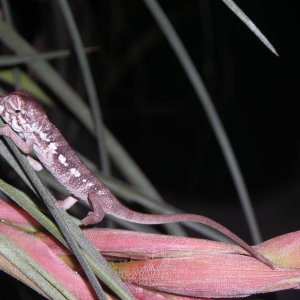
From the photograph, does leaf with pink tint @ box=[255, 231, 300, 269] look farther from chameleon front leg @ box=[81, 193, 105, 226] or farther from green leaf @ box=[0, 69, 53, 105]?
green leaf @ box=[0, 69, 53, 105]

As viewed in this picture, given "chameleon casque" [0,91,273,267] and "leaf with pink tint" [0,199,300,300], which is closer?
"leaf with pink tint" [0,199,300,300]

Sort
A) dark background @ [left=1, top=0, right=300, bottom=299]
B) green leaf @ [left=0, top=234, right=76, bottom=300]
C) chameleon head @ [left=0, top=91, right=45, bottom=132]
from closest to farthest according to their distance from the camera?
green leaf @ [left=0, top=234, right=76, bottom=300] < chameleon head @ [left=0, top=91, right=45, bottom=132] < dark background @ [left=1, top=0, right=300, bottom=299]

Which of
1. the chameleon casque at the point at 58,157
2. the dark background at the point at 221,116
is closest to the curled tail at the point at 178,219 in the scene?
the chameleon casque at the point at 58,157

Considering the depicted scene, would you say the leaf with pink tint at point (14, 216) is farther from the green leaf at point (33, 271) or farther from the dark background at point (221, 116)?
the dark background at point (221, 116)

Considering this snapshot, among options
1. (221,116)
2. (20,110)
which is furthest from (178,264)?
(221,116)

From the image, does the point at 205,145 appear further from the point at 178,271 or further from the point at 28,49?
the point at 178,271

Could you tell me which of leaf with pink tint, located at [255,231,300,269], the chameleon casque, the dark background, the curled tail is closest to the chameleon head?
the chameleon casque

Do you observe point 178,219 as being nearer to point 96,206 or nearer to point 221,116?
point 96,206
